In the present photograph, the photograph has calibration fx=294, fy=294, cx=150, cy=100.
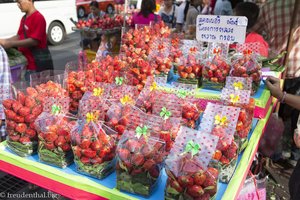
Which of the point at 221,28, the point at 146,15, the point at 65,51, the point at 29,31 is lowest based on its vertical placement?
the point at 65,51

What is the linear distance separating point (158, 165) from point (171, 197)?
6.3 inches

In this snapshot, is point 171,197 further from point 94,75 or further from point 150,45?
point 150,45

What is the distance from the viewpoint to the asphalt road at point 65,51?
7.14 metres

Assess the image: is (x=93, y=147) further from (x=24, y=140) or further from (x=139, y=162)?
(x=24, y=140)

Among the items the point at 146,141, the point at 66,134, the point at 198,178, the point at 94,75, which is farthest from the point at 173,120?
the point at 94,75

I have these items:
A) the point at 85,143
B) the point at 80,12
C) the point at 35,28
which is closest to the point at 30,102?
the point at 85,143

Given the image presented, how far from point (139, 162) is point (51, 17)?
8.84 meters

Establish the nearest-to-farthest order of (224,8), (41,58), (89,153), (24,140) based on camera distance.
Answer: (89,153) < (24,140) < (41,58) < (224,8)

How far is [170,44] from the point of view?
303 centimetres

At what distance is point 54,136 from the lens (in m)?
1.55

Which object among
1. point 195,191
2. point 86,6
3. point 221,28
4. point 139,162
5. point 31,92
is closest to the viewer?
point 195,191

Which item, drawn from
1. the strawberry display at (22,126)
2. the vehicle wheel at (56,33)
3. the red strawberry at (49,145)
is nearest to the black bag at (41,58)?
the strawberry display at (22,126)

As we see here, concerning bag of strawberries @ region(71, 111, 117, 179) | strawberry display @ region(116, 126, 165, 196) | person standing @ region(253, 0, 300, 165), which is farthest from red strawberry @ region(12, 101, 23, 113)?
person standing @ region(253, 0, 300, 165)

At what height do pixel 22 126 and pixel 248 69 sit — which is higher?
pixel 248 69
